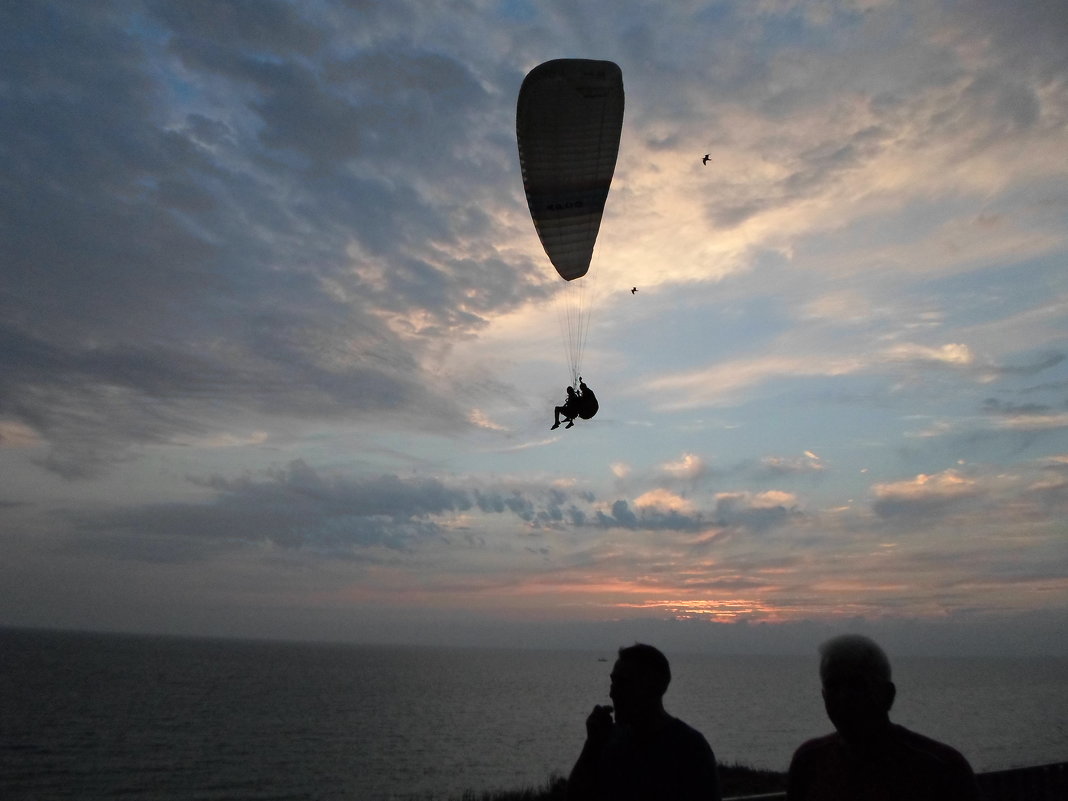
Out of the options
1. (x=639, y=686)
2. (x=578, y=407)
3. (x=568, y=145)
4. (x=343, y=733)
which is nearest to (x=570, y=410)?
(x=578, y=407)

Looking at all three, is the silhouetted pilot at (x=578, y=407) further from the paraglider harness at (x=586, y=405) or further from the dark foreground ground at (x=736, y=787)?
the dark foreground ground at (x=736, y=787)

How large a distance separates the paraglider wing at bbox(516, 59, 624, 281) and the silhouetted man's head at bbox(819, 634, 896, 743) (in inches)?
455

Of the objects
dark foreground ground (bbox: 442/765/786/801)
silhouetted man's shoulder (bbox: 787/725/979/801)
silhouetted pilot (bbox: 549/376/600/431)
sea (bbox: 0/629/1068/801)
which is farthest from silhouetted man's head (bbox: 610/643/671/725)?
sea (bbox: 0/629/1068/801)

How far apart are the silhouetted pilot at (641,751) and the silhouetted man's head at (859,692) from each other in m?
0.66

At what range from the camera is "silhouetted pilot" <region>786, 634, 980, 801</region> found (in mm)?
2926

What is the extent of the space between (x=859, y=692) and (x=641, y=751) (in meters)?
1.04

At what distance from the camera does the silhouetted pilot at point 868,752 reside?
2926mm

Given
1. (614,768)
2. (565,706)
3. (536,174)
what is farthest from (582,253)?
(565,706)

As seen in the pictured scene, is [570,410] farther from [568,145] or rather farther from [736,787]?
[736,787]

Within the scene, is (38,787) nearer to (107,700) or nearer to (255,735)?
(255,735)

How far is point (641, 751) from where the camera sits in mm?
3543

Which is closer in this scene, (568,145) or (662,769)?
(662,769)

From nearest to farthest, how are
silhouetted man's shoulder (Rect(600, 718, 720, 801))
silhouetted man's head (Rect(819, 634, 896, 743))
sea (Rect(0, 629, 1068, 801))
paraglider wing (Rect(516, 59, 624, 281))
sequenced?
silhouetted man's head (Rect(819, 634, 896, 743)), silhouetted man's shoulder (Rect(600, 718, 720, 801)), paraglider wing (Rect(516, 59, 624, 281)), sea (Rect(0, 629, 1068, 801))

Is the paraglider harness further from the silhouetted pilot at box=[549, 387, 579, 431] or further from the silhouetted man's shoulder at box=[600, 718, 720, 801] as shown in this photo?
the silhouetted man's shoulder at box=[600, 718, 720, 801]
